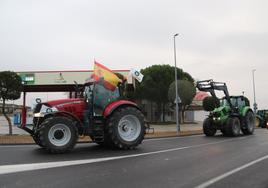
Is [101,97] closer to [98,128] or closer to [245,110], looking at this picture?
[98,128]

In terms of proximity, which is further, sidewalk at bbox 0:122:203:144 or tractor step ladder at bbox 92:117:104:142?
sidewalk at bbox 0:122:203:144

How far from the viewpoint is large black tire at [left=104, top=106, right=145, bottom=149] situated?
13.4 m

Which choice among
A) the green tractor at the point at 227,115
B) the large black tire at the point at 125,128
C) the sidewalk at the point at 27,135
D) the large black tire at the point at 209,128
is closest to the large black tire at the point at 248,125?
the green tractor at the point at 227,115

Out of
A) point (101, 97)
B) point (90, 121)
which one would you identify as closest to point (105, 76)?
point (101, 97)

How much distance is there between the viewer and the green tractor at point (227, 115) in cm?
2250

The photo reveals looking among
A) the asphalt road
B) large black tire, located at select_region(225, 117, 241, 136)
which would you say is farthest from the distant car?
the asphalt road

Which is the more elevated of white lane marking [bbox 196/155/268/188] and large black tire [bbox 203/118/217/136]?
large black tire [bbox 203/118/217/136]

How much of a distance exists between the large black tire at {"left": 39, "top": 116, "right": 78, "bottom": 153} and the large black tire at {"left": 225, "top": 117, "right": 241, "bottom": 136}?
39.6ft

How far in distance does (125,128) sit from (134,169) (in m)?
4.40

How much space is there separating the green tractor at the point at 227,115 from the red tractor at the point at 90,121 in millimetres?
9710

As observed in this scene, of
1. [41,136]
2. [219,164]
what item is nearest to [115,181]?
[219,164]

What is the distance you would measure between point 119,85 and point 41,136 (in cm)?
373

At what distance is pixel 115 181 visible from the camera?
8133 millimetres

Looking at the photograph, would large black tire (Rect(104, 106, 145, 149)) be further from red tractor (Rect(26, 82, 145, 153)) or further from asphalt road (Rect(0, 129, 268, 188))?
asphalt road (Rect(0, 129, 268, 188))
